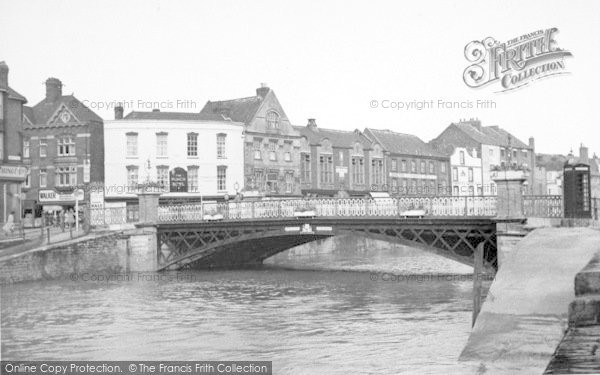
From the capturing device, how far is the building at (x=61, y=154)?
50.7 metres

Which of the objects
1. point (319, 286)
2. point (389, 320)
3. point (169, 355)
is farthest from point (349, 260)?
point (169, 355)

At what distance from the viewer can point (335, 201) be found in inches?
1214

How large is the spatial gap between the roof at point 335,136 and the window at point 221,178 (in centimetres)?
998

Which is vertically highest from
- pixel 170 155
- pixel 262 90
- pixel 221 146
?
pixel 262 90

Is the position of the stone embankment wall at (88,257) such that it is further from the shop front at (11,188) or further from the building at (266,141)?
the building at (266,141)

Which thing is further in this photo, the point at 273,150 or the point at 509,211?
the point at 273,150

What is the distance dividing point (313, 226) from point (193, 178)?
22379 millimetres

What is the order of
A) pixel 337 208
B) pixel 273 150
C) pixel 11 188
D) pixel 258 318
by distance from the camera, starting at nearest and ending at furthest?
1. pixel 258 318
2. pixel 337 208
3. pixel 11 188
4. pixel 273 150

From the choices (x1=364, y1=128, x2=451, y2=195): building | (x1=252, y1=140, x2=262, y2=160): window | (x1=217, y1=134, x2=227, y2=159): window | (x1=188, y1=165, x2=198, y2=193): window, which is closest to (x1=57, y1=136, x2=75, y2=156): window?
(x1=188, y1=165, x2=198, y2=193): window

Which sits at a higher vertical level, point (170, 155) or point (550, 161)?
point (550, 161)

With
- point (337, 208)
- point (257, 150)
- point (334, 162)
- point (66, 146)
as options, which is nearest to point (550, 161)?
point (334, 162)

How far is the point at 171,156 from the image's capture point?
51594mm

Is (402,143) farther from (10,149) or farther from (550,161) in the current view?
(10,149)

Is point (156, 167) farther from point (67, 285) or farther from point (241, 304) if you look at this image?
point (241, 304)
